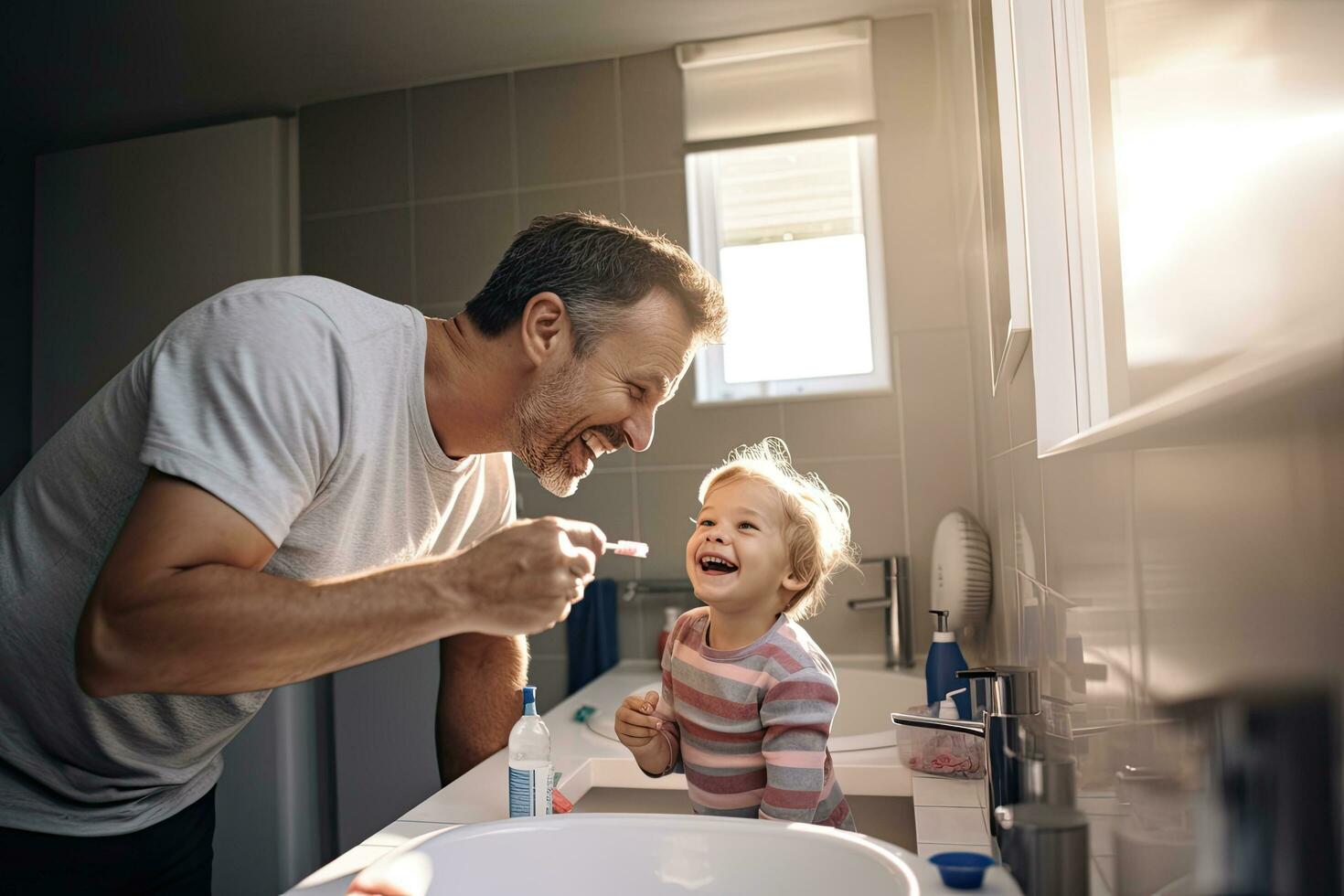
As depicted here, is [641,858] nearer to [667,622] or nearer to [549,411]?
[549,411]

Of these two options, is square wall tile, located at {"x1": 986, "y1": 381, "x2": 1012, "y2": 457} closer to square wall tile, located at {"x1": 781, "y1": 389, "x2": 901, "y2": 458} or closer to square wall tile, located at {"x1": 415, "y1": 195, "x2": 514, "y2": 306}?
square wall tile, located at {"x1": 781, "y1": 389, "x2": 901, "y2": 458}

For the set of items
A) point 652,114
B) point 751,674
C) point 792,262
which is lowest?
point 751,674

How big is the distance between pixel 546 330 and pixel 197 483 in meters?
0.51

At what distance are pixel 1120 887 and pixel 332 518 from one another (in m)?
0.87

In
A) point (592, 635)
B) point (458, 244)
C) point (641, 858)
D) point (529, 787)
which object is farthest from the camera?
point (458, 244)

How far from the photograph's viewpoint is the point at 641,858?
0.77 metres

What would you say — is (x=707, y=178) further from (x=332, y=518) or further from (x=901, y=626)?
(x=332, y=518)

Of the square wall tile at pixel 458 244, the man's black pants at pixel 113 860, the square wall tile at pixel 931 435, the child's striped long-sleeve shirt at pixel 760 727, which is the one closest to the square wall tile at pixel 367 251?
the square wall tile at pixel 458 244

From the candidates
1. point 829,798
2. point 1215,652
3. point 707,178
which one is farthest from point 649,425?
point 707,178

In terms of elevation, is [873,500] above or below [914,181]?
below

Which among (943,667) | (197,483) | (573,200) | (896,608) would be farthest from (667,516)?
(197,483)

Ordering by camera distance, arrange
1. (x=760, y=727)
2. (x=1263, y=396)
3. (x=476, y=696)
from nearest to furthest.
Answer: (x=1263, y=396)
(x=760, y=727)
(x=476, y=696)

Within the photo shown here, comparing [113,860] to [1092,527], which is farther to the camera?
[113,860]

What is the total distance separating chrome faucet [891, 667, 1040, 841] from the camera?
0.65 m
